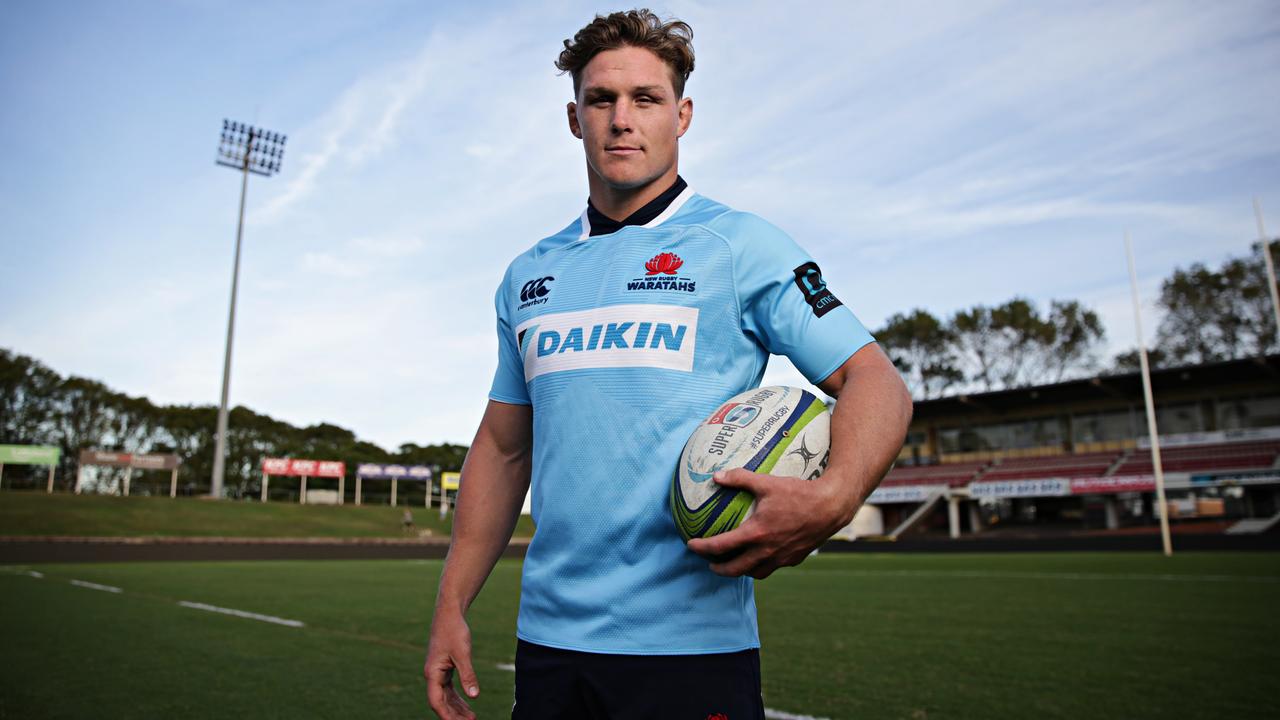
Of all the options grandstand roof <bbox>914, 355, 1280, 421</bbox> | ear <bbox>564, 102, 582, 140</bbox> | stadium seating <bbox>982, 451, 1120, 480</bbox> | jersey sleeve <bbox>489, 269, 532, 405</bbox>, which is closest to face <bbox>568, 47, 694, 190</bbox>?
ear <bbox>564, 102, 582, 140</bbox>

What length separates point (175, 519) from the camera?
3947cm

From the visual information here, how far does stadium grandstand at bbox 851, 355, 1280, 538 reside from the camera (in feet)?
120

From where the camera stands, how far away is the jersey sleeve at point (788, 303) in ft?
4.74

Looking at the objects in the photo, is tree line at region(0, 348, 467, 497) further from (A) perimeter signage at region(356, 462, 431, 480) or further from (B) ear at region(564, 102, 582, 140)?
(B) ear at region(564, 102, 582, 140)

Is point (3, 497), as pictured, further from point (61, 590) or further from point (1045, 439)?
point (1045, 439)

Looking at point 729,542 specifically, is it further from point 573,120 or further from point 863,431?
point 573,120

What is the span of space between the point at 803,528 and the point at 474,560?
0.94 metres

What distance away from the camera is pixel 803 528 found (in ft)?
3.92

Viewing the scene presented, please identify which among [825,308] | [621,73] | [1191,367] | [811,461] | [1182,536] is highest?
[1191,367]

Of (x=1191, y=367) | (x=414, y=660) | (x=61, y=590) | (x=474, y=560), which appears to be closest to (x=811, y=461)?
(x=474, y=560)

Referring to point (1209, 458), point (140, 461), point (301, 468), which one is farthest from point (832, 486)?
point (301, 468)

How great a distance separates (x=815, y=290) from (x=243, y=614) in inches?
376

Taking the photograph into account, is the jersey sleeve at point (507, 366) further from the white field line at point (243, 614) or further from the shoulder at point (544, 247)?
the white field line at point (243, 614)

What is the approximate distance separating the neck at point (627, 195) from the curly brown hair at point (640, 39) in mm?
203
